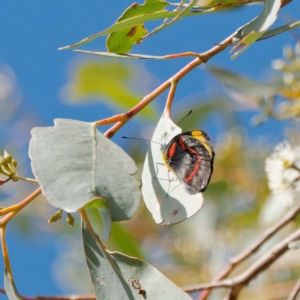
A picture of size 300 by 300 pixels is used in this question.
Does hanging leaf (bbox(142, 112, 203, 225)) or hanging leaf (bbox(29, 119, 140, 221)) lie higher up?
hanging leaf (bbox(29, 119, 140, 221))

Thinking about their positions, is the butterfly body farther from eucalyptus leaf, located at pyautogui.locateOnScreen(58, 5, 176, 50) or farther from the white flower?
the white flower

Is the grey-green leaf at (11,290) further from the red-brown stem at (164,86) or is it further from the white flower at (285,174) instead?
the white flower at (285,174)

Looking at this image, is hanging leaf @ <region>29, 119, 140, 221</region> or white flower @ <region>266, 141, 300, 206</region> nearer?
hanging leaf @ <region>29, 119, 140, 221</region>

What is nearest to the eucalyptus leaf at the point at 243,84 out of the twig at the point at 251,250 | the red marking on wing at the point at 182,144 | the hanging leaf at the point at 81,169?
Answer: the twig at the point at 251,250

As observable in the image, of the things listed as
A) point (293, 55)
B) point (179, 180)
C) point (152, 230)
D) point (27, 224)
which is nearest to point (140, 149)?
point (152, 230)

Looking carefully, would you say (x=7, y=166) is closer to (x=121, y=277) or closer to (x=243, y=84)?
(x=121, y=277)

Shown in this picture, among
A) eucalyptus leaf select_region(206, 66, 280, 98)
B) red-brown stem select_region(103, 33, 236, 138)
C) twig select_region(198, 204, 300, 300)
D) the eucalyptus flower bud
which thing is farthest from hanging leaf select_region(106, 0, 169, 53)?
twig select_region(198, 204, 300, 300)
